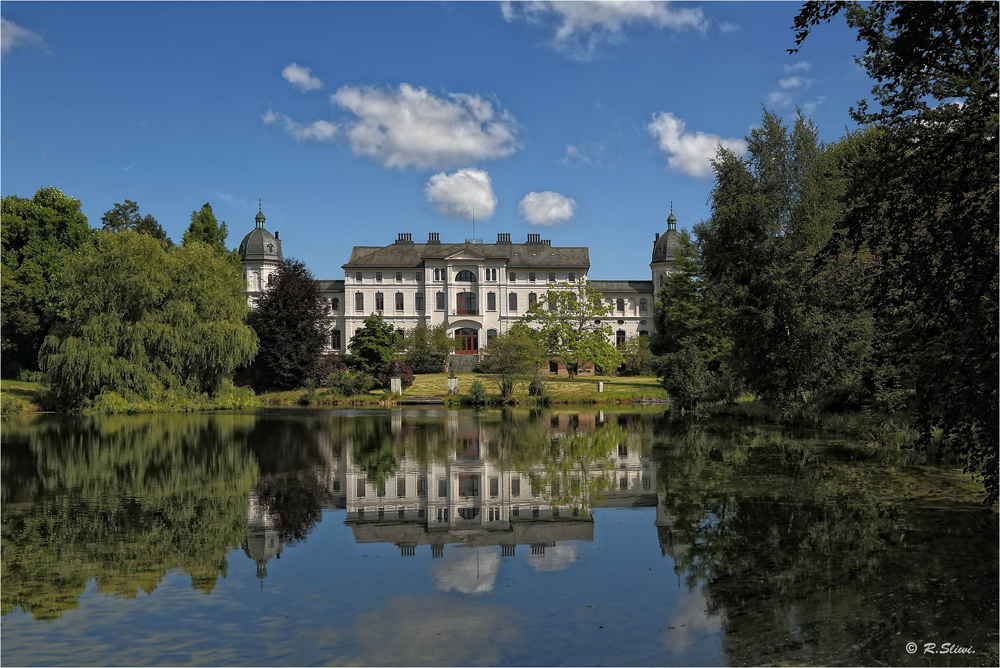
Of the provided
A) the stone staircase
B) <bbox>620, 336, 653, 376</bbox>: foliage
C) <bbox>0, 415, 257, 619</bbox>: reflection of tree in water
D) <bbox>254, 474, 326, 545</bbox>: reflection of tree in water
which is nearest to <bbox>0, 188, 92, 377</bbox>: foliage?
<bbox>0, 415, 257, 619</bbox>: reflection of tree in water

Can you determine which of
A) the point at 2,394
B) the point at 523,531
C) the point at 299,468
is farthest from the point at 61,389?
the point at 523,531

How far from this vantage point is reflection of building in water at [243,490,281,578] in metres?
8.47

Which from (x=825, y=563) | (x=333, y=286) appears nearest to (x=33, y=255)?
(x=333, y=286)

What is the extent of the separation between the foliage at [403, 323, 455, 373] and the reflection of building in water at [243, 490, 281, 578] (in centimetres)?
4271

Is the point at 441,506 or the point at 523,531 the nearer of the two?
the point at 523,531

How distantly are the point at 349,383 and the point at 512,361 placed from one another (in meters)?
10.8

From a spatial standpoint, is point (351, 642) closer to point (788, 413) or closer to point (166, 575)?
point (166, 575)

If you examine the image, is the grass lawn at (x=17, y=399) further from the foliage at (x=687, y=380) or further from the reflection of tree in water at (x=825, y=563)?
the reflection of tree in water at (x=825, y=563)

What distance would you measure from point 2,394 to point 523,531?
34305 millimetres

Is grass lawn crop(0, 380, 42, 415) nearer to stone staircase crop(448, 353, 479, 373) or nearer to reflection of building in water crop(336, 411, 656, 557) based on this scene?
reflection of building in water crop(336, 411, 656, 557)

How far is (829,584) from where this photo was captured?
696 cm

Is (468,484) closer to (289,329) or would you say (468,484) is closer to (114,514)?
(114,514)

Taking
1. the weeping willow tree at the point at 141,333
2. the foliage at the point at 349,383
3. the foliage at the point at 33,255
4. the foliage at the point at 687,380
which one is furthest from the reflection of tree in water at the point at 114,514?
the foliage at the point at 33,255

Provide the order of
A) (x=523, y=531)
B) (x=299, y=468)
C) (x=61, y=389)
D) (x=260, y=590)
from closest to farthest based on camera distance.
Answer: (x=260, y=590)
(x=523, y=531)
(x=299, y=468)
(x=61, y=389)
